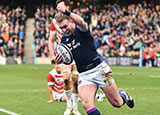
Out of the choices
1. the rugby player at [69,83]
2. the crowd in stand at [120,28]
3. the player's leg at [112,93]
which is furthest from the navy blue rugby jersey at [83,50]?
the crowd in stand at [120,28]

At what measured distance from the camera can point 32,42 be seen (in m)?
37.9

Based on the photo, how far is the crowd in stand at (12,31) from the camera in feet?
114

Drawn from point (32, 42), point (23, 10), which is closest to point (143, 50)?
point (32, 42)

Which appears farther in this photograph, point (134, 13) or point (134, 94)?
point (134, 13)

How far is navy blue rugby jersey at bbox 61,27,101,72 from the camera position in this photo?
19.5 ft

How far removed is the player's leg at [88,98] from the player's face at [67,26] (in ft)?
2.96

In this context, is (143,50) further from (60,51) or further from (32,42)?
(60,51)

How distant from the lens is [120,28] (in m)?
32.3

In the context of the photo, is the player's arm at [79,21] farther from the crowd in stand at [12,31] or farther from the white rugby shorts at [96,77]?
the crowd in stand at [12,31]

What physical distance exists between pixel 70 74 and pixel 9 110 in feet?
4.94

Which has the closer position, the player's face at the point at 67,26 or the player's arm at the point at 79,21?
the player's arm at the point at 79,21

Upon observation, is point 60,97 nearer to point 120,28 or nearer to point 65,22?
point 65,22

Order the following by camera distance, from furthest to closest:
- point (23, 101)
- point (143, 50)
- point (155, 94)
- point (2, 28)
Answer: point (2, 28) → point (143, 50) → point (155, 94) → point (23, 101)

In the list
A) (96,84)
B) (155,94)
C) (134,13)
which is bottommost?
(155,94)
